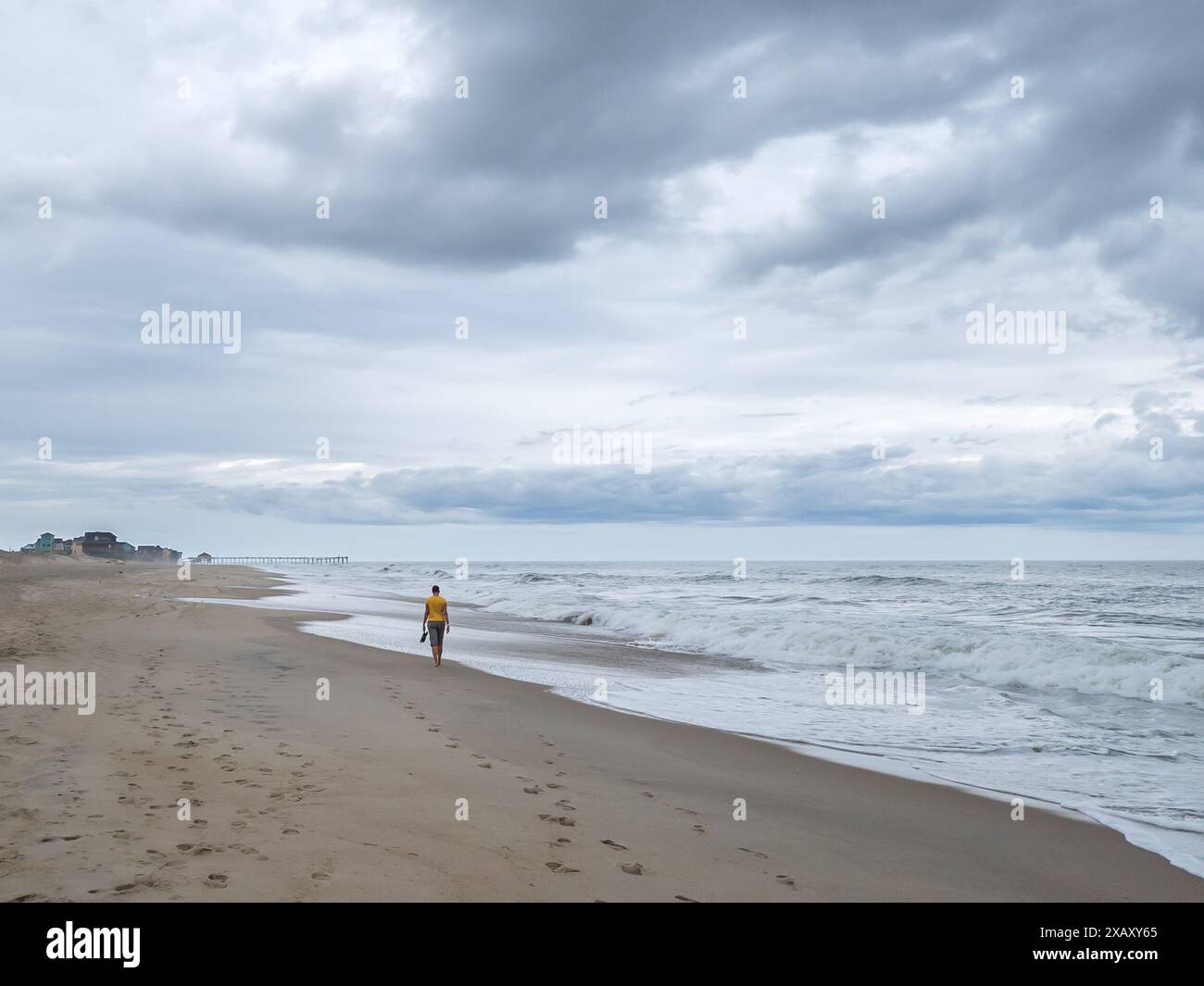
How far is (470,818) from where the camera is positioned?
21.3 feet

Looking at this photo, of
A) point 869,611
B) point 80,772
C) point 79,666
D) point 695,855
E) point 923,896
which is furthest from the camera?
point 869,611

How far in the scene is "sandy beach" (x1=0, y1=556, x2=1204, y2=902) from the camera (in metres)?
5.02

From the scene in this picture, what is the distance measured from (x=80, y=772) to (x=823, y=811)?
6627mm

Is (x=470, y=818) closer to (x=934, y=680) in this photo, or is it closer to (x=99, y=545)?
(x=934, y=680)

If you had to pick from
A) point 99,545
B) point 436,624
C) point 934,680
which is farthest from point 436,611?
point 99,545

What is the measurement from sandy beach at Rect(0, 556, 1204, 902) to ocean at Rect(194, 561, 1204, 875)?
1.23m

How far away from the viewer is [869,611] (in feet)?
118

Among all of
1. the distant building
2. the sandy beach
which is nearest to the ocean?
the sandy beach
